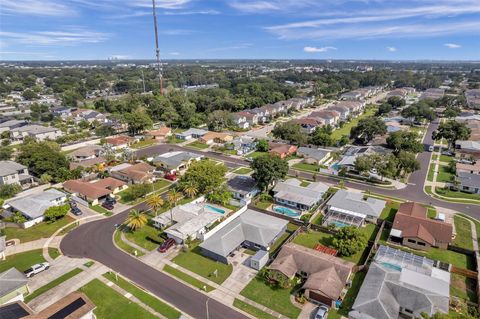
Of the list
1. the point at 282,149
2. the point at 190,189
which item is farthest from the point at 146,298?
the point at 282,149

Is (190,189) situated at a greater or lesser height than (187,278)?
greater

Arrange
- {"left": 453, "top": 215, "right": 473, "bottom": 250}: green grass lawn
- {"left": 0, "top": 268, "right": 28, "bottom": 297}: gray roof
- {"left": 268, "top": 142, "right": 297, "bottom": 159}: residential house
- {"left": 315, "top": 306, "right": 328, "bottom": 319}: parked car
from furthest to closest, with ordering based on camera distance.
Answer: {"left": 268, "top": 142, "right": 297, "bottom": 159}: residential house → {"left": 453, "top": 215, "right": 473, "bottom": 250}: green grass lawn → {"left": 0, "top": 268, "right": 28, "bottom": 297}: gray roof → {"left": 315, "top": 306, "right": 328, "bottom": 319}: parked car

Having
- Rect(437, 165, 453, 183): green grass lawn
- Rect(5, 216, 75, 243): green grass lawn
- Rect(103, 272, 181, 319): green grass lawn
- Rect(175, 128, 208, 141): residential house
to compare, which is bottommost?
Rect(103, 272, 181, 319): green grass lawn

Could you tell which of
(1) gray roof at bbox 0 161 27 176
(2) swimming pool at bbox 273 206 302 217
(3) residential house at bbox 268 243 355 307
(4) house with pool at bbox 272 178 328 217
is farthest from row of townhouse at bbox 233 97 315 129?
(3) residential house at bbox 268 243 355 307

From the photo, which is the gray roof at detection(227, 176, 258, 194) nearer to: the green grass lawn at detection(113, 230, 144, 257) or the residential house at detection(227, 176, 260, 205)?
the residential house at detection(227, 176, 260, 205)

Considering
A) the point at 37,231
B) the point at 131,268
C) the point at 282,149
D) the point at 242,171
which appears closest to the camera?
the point at 131,268

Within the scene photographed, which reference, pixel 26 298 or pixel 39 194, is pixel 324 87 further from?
pixel 26 298

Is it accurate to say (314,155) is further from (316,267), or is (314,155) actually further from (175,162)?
(316,267)

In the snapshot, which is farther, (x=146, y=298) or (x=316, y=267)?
(x=316, y=267)
